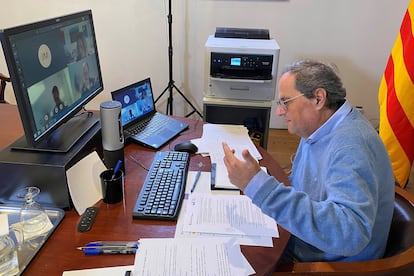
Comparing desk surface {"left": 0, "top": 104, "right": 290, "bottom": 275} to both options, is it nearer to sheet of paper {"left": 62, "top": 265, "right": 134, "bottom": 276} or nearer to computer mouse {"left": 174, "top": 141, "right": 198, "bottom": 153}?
sheet of paper {"left": 62, "top": 265, "right": 134, "bottom": 276}

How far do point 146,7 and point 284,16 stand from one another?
47.2 inches

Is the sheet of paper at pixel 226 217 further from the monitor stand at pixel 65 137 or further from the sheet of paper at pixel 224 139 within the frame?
the monitor stand at pixel 65 137

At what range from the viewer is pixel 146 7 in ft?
10.4

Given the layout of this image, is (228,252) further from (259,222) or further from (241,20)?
(241,20)

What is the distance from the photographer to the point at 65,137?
1.28m

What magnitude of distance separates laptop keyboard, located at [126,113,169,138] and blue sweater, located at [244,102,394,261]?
2.53 feet

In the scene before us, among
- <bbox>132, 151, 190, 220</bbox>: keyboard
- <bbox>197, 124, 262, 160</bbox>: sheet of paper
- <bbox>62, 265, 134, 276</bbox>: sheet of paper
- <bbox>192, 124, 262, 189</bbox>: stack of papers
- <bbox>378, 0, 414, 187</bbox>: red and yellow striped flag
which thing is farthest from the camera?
<bbox>378, 0, 414, 187</bbox>: red and yellow striped flag

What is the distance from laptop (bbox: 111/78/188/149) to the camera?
1.59 m

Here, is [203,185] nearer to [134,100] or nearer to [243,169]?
[243,169]

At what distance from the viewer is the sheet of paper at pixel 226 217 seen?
1.07 m

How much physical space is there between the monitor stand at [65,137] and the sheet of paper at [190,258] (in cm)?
45

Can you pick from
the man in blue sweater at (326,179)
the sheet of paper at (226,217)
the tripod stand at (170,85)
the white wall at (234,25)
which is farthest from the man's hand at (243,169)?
the white wall at (234,25)

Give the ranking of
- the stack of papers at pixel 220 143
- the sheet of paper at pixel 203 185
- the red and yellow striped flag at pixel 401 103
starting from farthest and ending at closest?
the red and yellow striped flag at pixel 401 103, the stack of papers at pixel 220 143, the sheet of paper at pixel 203 185

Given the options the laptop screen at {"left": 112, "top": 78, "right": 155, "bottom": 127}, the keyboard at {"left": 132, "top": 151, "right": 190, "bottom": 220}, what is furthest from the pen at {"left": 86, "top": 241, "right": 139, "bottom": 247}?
the laptop screen at {"left": 112, "top": 78, "right": 155, "bottom": 127}
